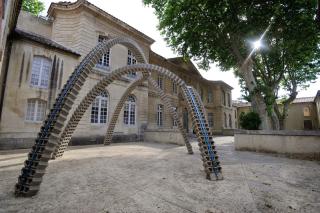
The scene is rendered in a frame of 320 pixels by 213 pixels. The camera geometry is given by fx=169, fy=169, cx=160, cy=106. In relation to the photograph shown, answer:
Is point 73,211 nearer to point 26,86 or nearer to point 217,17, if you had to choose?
point 26,86

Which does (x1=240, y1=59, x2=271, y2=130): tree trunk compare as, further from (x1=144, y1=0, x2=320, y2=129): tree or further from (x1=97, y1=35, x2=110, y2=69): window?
(x1=97, y1=35, x2=110, y2=69): window

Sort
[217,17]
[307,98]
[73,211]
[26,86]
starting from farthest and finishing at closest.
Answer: [307,98]
[217,17]
[26,86]
[73,211]

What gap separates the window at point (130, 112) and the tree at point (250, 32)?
23.4 ft

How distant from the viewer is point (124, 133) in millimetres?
16344

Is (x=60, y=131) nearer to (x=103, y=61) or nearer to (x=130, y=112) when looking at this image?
(x=103, y=61)

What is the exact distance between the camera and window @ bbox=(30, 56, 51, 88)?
11617 mm

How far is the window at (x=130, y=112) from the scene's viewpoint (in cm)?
1705

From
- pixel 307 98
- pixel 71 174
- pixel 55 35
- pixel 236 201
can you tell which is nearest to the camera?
pixel 236 201

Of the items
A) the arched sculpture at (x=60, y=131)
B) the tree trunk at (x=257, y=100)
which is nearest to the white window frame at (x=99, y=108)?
the arched sculpture at (x=60, y=131)

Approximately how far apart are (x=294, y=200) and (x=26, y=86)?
1410 centimetres

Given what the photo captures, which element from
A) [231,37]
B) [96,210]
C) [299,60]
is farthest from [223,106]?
[96,210]

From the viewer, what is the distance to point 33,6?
19594 millimetres

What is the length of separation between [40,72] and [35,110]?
2.68 m

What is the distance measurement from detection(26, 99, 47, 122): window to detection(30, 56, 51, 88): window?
1.14 meters
